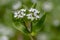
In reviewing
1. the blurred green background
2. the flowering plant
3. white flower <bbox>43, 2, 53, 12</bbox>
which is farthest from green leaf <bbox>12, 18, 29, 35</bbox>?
white flower <bbox>43, 2, 53, 12</bbox>

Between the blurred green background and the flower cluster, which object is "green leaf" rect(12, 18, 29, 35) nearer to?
the flower cluster

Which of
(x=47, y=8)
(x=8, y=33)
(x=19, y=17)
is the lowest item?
(x=8, y=33)

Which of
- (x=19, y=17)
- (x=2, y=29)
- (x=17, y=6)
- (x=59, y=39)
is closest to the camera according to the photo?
(x=19, y=17)

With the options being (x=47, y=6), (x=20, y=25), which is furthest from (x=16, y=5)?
(x=20, y=25)

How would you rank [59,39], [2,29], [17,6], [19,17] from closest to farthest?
[19,17] < [59,39] < [2,29] < [17,6]

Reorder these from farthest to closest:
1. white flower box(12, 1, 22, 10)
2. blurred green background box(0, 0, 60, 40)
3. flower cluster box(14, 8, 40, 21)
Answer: white flower box(12, 1, 22, 10) → blurred green background box(0, 0, 60, 40) → flower cluster box(14, 8, 40, 21)

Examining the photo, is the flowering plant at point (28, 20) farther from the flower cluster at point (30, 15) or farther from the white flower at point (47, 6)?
the white flower at point (47, 6)

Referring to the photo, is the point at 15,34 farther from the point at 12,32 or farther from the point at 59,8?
the point at 59,8

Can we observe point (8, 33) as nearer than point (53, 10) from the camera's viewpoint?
Yes

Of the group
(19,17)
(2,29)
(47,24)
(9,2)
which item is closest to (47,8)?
(47,24)
